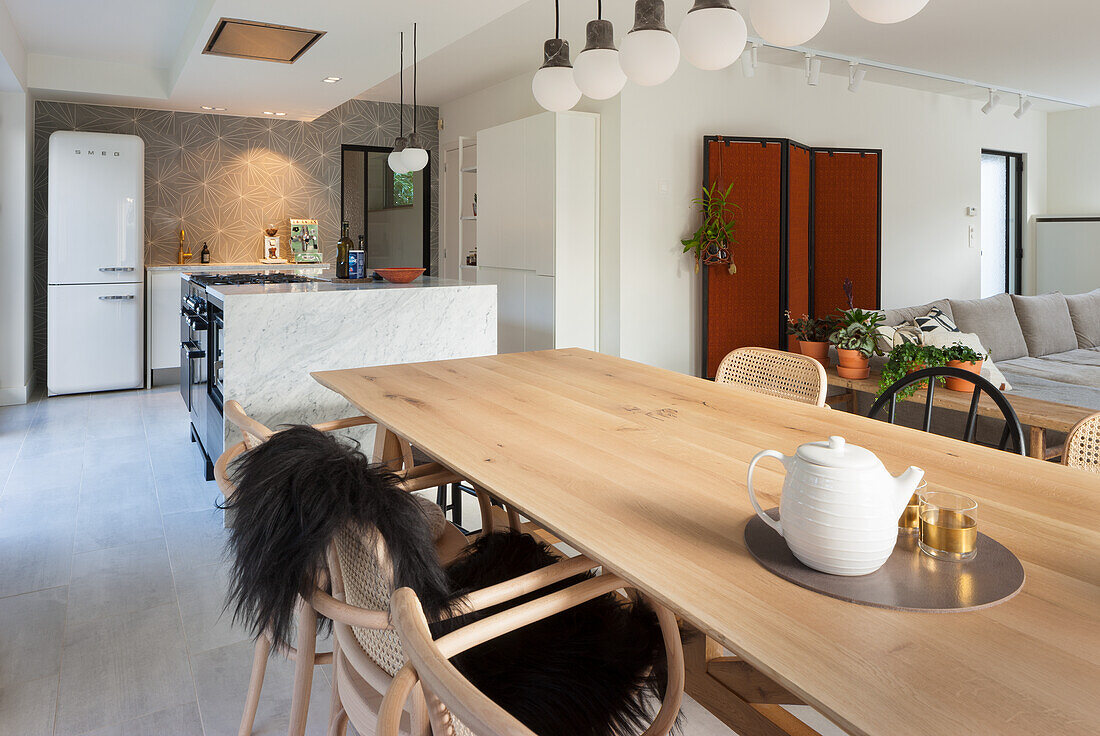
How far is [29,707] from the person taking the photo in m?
1.85

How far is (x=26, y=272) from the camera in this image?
5.34 metres

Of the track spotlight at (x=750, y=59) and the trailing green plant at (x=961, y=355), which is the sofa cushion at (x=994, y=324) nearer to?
the trailing green plant at (x=961, y=355)

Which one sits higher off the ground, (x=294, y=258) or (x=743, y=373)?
(x=294, y=258)

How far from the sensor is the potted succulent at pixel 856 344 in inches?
160

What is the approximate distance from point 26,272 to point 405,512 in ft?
18.4

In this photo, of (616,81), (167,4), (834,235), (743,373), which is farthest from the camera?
(834,235)

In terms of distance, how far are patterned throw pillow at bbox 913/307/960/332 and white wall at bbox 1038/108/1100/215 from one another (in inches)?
170

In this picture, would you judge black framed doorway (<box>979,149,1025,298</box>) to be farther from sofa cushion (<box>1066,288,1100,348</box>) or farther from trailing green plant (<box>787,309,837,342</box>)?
trailing green plant (<box>787,309,837,342</box>)

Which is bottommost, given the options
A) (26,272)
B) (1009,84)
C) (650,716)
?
(650,716)

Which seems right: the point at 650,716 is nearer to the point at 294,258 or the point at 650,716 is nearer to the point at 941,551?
the point at 941,551

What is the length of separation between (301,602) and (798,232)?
512cm

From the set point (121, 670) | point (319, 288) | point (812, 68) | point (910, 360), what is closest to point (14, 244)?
point (319, 288)

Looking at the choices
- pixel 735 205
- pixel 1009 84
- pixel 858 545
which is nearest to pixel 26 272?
A: pixel 735 205

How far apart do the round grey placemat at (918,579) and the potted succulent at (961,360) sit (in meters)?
2.82
